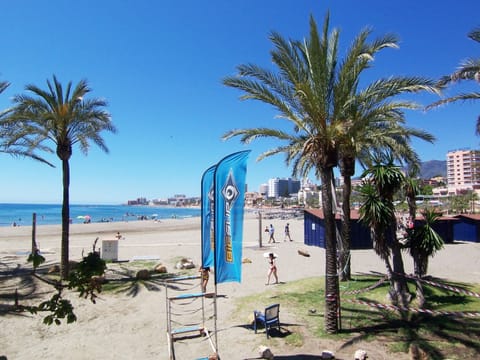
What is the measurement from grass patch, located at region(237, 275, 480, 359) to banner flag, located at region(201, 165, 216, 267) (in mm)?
2790

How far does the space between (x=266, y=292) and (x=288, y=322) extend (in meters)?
3.38

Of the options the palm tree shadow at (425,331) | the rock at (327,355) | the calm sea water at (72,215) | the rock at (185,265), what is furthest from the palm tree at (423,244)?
the calm sea water at (72,215)

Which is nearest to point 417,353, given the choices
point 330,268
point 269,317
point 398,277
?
point 330,268

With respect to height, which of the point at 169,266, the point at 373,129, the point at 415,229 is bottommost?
the point at 169,266

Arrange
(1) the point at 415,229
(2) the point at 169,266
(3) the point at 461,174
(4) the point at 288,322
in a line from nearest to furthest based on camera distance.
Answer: (4) the point at 288,322 < (1) the point at 415,229 < (2) the point at 169,266 < (3) the point at 461,174

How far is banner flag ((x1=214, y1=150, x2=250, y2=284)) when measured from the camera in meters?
6.80

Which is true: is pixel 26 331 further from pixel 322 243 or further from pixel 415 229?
pixel 322 243

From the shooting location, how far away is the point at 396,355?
7.31 meters

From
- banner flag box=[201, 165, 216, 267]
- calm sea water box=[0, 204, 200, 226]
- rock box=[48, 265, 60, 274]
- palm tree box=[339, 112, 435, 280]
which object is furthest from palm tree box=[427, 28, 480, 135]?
calm sea water box=[0, 204, 200, 226]

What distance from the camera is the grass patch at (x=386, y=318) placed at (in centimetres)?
770

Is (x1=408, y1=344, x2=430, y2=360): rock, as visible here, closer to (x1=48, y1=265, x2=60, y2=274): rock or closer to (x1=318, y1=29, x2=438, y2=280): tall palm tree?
(x1=318, y1=29, x2=438, y2=280): tall palm tree

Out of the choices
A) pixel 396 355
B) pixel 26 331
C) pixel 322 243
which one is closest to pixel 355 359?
pixel 396 355

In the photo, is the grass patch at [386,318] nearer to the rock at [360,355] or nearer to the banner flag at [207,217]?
the rock at [360,355]

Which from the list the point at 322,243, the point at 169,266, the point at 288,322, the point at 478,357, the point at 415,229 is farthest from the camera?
the point at 322,243
